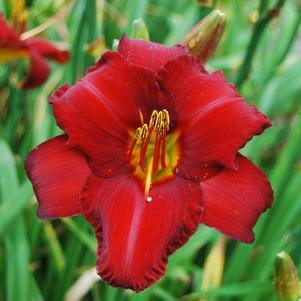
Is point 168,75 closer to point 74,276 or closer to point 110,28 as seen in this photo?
point 74,276

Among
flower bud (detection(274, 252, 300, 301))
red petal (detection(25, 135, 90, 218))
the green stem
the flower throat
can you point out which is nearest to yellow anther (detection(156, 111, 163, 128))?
the flower throat

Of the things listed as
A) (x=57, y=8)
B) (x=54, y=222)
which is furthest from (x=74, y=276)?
(x=57, y=8)

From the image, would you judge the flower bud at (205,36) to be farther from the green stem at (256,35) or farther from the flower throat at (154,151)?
the green stem at (256,35)

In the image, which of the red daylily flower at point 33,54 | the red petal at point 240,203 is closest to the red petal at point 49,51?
the red daylily flower at point 33,54

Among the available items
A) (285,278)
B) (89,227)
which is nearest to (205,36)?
(285,278)

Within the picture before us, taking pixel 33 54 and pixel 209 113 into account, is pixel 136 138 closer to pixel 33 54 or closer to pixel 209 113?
pixel 209 113
